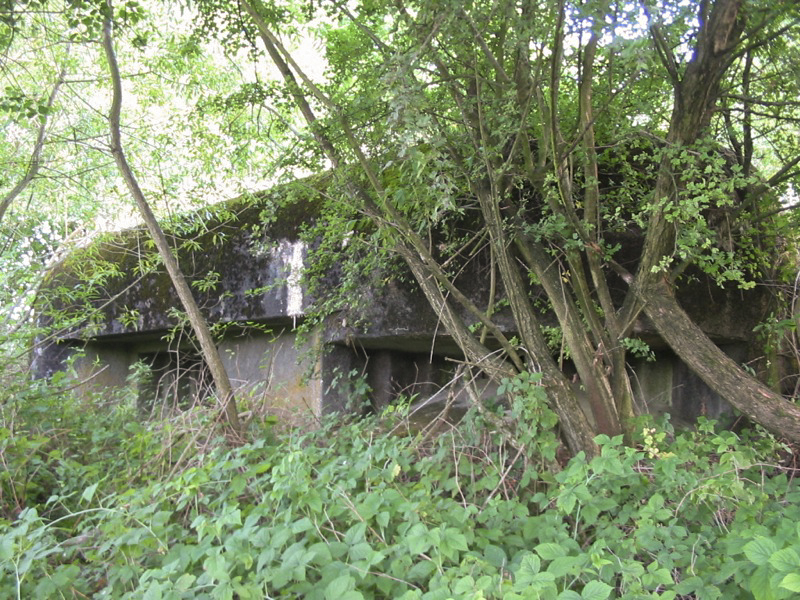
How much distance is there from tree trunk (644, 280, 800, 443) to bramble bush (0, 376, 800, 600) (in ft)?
0.66

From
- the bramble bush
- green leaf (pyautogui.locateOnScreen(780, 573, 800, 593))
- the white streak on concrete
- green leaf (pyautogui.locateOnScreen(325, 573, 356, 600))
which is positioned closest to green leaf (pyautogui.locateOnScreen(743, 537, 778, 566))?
the bramble bush

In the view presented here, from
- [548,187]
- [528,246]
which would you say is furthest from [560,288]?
[548,187]

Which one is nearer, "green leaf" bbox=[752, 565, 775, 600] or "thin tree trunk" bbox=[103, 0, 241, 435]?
"green leaf" bbox=[752, 565, 775, 600]

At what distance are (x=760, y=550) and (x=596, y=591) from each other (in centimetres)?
49

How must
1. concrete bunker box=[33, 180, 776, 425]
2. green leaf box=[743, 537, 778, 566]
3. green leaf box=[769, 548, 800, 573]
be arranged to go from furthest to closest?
1. concrete bunker box=[33, 180, 776, 425]
2. green leaf box=[743, 537, 778, 566]
3. green leaf box=[769, 548, 800, 573]

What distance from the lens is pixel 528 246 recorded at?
11.6ft

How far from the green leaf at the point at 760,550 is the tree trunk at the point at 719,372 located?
43.9 inches

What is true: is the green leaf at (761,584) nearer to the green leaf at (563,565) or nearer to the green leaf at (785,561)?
the green leaf at (785,561)

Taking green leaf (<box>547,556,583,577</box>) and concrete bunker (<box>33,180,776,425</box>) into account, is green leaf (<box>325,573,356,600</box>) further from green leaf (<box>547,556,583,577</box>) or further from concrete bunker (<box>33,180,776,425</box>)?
concrete bunker (<box>33,180,776,425</box>)

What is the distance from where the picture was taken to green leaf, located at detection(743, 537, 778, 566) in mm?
1879

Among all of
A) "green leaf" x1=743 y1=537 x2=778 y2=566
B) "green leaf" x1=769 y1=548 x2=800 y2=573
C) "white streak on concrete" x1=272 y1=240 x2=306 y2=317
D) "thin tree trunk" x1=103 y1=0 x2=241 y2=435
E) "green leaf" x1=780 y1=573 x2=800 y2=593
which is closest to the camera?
"green leaf" x1=780 y1=573 x2=800 y2=593

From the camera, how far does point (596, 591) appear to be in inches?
71.7

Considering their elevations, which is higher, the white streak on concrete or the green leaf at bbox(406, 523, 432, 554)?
the white streak on concrete

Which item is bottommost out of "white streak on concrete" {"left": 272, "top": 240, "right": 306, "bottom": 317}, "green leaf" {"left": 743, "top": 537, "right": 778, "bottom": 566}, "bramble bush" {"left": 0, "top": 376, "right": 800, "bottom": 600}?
"bramble bush" {"left": 0, "top": 376, "right": 800, "bottom": 600}
